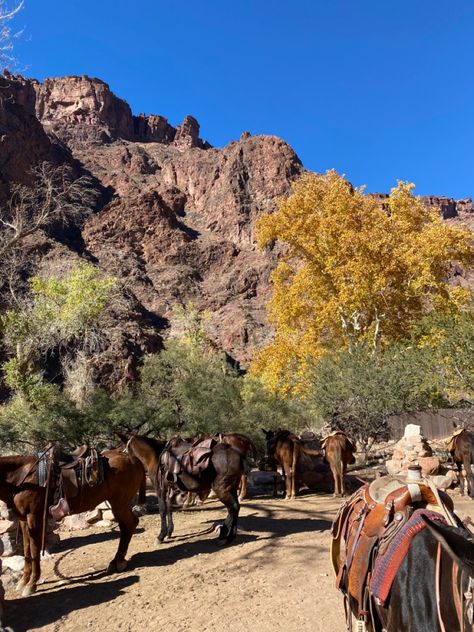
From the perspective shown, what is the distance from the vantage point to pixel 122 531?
6.73 metres

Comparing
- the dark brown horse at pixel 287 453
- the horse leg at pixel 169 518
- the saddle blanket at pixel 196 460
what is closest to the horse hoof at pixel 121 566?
the horse leg at pixel 169 518

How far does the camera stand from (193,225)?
120 m

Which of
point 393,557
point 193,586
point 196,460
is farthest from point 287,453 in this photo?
point 393,557

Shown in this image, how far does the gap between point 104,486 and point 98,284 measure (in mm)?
21926

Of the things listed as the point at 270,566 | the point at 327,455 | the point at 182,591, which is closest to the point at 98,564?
the point at 182,591

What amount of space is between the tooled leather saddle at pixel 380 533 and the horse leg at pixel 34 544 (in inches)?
161

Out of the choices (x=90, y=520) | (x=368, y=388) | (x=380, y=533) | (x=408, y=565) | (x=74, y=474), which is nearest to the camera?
(x=408, y=565)

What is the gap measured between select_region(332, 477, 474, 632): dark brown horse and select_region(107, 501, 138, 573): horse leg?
4.03m

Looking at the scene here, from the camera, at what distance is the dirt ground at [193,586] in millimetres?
4980

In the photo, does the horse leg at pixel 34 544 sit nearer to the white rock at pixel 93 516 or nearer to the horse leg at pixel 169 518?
the horse leg at pixel 169 518

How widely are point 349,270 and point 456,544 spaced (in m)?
18.3

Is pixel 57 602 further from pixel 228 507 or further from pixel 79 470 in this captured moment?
pixel 228 507

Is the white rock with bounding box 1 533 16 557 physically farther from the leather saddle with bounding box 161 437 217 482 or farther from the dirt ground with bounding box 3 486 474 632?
the leather saddle with bounding box 161 437 217 482

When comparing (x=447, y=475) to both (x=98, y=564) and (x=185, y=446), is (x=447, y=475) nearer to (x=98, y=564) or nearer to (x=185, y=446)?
(x=185, y=446)
